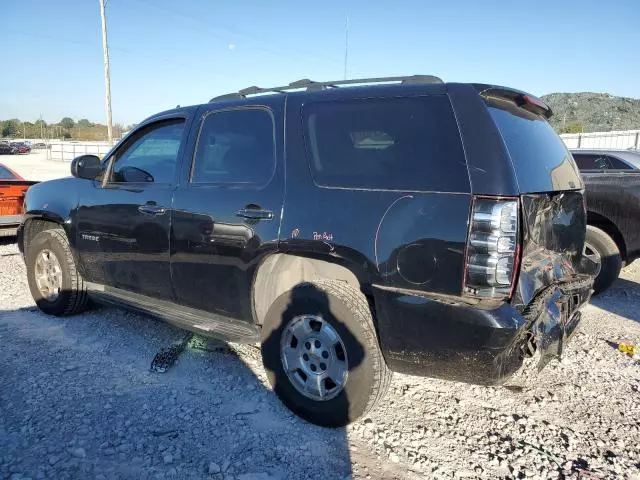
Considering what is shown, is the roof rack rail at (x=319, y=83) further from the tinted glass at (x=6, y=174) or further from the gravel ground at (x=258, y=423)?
the tinted glass at (x=6, y=174)

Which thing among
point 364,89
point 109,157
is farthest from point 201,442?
point 109,157

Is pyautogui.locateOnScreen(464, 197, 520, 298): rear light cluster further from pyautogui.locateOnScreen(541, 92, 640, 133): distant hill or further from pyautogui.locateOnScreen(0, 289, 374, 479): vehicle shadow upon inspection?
pyautogui.locateOnScreen(541, 92, 640, 133): distant hill

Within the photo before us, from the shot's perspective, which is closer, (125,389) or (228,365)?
(125,389)

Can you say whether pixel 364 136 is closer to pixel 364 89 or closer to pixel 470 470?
pixel 364 89

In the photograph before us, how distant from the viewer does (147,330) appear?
4.39 m

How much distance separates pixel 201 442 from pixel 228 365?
3.20 feet

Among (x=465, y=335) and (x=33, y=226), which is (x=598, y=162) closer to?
(x=465, y=335)

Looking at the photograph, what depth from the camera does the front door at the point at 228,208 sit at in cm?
297

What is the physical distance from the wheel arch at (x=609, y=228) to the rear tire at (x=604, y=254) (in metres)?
0.08

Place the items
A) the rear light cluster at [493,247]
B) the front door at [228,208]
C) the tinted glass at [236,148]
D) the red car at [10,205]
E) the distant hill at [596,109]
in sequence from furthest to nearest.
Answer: the distant hill at [596,109] → the red car at [10,205] → the tinted glass at [236,148] → the front door at [228,208] → the rear light cluster at [493,247]

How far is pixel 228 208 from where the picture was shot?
309 cm

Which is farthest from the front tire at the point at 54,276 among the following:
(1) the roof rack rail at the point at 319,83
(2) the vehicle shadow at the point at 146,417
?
(1) the roof rack rail at the point at 319,83

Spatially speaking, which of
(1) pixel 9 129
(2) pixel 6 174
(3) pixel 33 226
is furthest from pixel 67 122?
(3) pixel 33 226

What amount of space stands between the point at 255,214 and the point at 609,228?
178 inches
